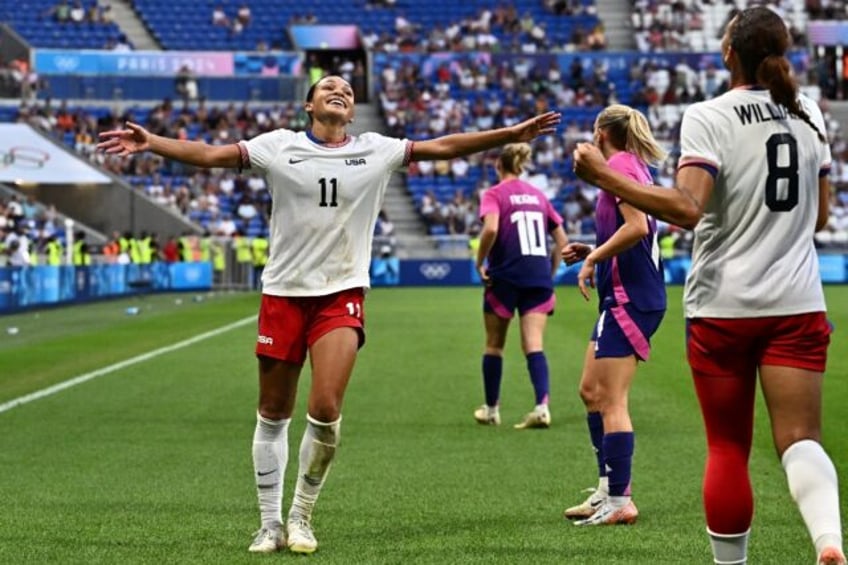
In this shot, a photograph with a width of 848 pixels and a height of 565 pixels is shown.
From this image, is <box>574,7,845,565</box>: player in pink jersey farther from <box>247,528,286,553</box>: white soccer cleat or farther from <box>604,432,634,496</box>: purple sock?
<box>604,432,634,496</box>: purple sock

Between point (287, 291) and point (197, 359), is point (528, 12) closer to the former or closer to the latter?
point (197, 359)

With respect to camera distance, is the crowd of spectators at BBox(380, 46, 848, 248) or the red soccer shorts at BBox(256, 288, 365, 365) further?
the crowd of spectators at BBox(380, 46, 848, 248)

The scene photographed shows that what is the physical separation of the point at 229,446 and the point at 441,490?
2.54 m

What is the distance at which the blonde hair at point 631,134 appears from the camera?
26.2ft

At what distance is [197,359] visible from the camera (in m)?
19.1

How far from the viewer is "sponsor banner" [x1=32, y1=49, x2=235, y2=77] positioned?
2136 inches

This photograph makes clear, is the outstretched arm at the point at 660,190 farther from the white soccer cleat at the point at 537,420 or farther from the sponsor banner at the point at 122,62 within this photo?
the sponsor banner at the point at 122,62

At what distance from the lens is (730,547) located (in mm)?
5285

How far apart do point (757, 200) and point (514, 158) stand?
673cm

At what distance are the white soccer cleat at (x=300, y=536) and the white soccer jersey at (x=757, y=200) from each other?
260cm

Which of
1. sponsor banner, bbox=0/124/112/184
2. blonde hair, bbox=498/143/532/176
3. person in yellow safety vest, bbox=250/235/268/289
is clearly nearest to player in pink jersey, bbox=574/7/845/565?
blonde hair, bbox=498/143/532/176

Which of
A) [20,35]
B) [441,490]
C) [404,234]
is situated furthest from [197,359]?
[20,35]

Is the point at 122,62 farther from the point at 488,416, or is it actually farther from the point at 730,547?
the point at 730,547

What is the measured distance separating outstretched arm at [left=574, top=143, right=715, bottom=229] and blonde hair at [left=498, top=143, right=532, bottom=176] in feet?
21.8
